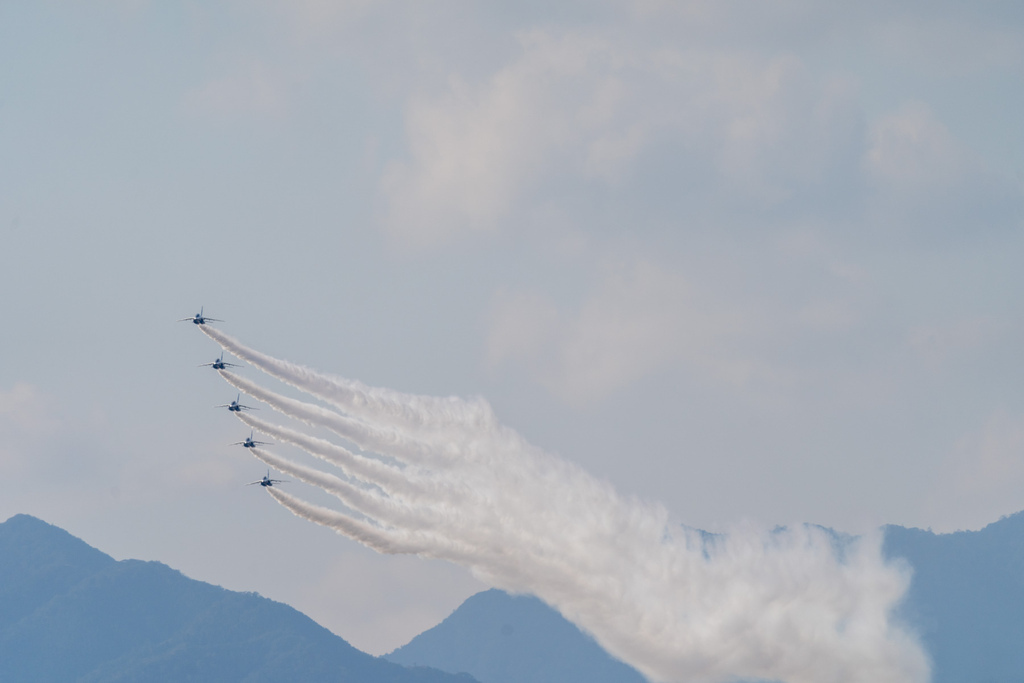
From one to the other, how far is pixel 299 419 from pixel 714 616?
48.4 meters

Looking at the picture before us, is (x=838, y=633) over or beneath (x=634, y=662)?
over

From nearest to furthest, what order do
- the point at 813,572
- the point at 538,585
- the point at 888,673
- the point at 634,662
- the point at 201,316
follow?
the point at 201,316
the point at 538,585
the point at 634,662
the point at 813,572
the point at 888,673

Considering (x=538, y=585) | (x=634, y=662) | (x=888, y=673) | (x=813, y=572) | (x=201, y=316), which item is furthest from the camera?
(x=888, y=673)

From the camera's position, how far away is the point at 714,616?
126 metres

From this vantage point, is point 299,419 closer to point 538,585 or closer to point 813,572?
point 538,585

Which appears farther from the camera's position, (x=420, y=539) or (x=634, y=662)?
(x=634, y=662)

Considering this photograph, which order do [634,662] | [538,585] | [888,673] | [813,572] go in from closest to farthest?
1. [538,585]
2. [634,662]
3. [813,572]
4. [888,673]

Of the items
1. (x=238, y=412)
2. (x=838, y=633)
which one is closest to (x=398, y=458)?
(x=238, y=412)

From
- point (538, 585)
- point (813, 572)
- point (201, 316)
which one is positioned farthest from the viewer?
point (813, 572)

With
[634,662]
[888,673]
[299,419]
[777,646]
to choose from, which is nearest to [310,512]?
[299,419]

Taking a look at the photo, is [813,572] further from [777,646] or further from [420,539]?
[420,539]

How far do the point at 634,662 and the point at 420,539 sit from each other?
29.7m

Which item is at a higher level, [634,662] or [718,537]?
[718,537]

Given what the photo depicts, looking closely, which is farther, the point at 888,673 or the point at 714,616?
the point at 888,673
